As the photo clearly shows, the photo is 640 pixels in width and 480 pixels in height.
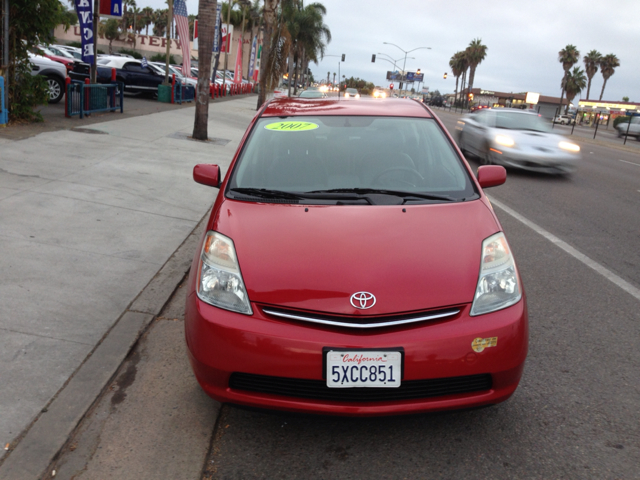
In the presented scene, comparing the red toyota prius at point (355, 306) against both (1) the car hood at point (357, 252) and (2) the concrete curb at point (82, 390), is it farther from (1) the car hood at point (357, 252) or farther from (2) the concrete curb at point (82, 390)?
(2) the concrete curb at point (82, 390)

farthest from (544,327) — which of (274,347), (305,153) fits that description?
(274,347)

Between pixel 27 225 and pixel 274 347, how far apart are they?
423 cm

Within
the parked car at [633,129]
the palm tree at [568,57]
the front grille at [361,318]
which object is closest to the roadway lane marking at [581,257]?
the front grille at [361,318]

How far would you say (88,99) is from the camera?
1527cm

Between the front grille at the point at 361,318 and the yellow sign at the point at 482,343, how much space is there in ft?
0.53

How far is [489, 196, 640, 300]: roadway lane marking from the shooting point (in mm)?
5228

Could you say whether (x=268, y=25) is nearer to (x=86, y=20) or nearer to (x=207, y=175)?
(x=86, y=20)

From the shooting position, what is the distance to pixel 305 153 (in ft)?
12.6

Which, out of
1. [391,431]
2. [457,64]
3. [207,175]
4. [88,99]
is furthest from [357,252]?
[457,64]

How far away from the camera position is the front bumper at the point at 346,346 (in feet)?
8.29

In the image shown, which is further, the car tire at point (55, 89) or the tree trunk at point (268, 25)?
the tree trunk at point (268, 25)

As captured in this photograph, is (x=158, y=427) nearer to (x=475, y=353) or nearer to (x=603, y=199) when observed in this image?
(x=475, y=353)

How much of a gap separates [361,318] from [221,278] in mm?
722

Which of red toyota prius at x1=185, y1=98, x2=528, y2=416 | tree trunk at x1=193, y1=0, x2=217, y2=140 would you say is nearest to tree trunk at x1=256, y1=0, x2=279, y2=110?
tree trunk at x1=193, y1=0, x2=217, y2=140
